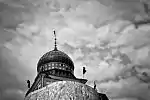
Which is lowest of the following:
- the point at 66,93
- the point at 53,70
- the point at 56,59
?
the point at 66,93

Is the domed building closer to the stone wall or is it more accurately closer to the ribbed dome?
the ribbed dome

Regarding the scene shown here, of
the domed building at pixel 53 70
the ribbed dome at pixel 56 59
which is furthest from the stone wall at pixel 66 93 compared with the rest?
the ribbed dome at pixel 56 59

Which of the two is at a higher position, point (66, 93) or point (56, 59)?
point (56, 59)

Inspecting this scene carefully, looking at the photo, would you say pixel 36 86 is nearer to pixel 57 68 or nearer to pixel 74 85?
pixel 57 68

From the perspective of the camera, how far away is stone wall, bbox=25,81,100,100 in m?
5.01

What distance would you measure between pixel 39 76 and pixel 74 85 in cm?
2524

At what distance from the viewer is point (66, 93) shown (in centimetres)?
506

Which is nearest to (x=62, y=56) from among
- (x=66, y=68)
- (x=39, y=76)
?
(x=66, y=68)

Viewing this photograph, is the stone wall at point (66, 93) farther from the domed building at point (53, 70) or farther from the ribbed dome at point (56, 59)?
the ribbed dome at point (56, 59)

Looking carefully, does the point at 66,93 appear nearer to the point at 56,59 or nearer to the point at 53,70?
the point at 53,70

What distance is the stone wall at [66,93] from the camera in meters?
5.01

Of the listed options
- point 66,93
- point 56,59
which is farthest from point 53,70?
point 66,93

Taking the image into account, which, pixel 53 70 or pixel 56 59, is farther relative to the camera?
pixel 56 59

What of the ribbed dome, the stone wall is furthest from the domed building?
the stone wall
